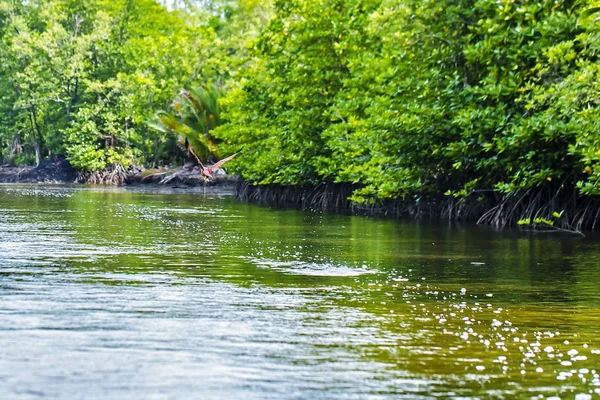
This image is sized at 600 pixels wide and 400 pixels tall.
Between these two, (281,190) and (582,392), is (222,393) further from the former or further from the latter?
(281,190)

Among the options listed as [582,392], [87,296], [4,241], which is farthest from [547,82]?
[582,392]

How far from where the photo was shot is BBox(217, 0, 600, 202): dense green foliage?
41.0 ft

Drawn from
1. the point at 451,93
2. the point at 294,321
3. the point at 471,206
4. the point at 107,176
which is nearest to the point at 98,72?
the point at 107,176

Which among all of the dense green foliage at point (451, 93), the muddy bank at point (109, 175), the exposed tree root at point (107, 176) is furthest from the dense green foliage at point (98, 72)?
the dense green foliage at point (451, 93)

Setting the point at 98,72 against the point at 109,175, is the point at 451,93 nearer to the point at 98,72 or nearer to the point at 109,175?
the point at 109,175

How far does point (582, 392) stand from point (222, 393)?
1488mm

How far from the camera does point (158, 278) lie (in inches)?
284

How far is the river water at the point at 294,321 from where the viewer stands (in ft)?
12.5

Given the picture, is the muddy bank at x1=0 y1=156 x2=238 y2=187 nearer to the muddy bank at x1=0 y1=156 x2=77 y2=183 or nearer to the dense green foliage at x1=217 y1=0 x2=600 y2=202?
the muddy bank at x1=0 y1=156 x2=77 y2=183

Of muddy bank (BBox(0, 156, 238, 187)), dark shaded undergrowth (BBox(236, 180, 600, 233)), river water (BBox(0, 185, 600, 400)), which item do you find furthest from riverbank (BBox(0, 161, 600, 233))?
muddy bank (BBox(0, 156, 238, 187))

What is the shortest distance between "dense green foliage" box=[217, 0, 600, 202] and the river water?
8.81 feet

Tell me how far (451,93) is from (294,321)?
33.3ft

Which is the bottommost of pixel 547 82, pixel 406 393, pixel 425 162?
pixel 406 393

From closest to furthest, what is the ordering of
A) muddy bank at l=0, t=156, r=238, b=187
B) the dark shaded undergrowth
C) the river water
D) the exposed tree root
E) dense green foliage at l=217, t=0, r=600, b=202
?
the river water → dense green foliage at l=217, t=0, r=600, b=202 → the dark shaded undergrowth → muddy bank at l=0, t=156, r=238, b=187 → the exposed tree root
